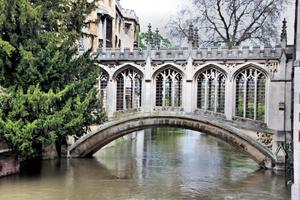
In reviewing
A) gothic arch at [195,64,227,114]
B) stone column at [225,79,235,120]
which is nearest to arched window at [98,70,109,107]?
gothic arch at [195,64,227,114]

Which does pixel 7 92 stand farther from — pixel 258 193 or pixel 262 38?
pixel 262 38

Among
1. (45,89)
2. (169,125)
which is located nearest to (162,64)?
(169,125)

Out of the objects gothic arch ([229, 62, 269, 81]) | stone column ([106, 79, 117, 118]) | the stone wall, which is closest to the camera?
the stone wall

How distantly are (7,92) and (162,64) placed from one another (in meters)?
7.03

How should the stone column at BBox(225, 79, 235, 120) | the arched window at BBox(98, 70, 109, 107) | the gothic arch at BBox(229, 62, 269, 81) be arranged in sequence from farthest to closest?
the arched window at BBox(98, 70, 109, 107) → the stone column at BBox(225, 79, 235, 120) → the gothic arch at BBox(229, 62, 269, 81)

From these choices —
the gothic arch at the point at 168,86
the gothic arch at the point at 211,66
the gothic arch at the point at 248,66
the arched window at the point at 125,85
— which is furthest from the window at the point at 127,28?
the gothic arch at the point at 248,66

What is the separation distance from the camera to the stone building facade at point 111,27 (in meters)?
27.4

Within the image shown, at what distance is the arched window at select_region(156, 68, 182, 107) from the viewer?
2034cm

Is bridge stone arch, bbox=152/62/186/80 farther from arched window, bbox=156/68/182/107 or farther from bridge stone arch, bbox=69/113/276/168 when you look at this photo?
bridge stone arch, bbox=69/113/276/168

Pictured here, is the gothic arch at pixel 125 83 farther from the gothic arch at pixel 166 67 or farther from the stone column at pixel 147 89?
the gothic arch at pixel 166 67

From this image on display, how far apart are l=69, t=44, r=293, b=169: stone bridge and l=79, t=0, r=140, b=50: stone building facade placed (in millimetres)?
1997

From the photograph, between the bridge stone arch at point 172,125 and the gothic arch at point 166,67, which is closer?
the bridge stone arch at point 172,125

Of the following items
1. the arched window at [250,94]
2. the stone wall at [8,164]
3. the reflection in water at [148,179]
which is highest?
the arched window at [250,94]

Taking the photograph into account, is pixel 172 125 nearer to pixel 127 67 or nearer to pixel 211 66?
pixel 211 66
